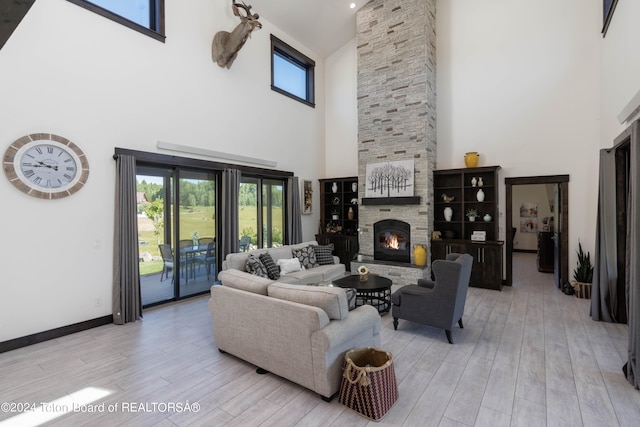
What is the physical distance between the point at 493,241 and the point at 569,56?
3.92 meters

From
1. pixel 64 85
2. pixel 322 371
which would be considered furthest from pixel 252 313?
pixel 64 85

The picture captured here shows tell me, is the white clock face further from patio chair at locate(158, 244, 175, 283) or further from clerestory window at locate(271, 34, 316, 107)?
clerestory window at locate(271, 34, 316, 107)

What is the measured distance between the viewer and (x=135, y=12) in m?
4.88

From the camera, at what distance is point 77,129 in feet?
13.6

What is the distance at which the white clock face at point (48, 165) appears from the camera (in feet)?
12.1

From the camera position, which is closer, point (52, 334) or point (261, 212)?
point (52, 334)

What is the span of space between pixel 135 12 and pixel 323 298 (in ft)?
18.2

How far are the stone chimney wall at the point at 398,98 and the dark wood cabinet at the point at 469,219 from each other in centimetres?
41

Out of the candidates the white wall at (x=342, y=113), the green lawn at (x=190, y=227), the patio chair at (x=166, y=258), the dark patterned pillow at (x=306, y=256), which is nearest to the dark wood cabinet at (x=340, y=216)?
the white wall at (x=342, y=113)

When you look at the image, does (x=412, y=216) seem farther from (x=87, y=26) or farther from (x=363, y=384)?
(x=87, y=26)

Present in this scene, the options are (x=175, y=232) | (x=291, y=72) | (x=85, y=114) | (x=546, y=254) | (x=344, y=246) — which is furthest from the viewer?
(x=291, y=72)

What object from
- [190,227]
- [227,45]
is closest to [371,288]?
[190,227]

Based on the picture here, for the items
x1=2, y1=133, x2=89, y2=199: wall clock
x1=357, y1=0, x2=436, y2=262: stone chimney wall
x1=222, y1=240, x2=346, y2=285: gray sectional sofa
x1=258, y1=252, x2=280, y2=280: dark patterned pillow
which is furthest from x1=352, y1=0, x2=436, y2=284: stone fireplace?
x1=2, y1=133, x2=89, y2=199: wall clock

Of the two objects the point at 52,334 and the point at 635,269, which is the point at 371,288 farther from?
the point at 52,334
